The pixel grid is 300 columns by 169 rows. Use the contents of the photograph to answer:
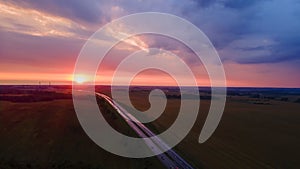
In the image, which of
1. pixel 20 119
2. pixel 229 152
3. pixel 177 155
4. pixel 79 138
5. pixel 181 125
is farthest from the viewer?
pixel 181 125

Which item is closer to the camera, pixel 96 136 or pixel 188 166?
pixel 188 166

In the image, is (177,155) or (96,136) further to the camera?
(96,136)

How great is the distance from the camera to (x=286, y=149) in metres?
41.7

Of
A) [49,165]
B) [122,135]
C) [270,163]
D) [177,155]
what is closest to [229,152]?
[270,163]

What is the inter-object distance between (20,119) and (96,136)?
18.8 m

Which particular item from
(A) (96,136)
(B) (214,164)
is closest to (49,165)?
(A) (96,136)

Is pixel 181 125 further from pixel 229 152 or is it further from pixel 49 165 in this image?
pixel 49 165

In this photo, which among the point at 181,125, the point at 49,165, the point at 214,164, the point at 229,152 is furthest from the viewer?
the point at 181,125

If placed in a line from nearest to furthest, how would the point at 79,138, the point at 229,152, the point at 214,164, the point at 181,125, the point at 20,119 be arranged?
the point at 214,164 → the point at 229,152 → the point at 79,138 → the point at 20,119 → the point at 181,125

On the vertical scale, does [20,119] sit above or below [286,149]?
above

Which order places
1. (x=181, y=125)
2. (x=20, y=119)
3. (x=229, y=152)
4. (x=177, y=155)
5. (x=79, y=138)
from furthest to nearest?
(x=181, y=125) < (x=20, y=119) < (x=79, y=138) < (x=229, y=152) < (x=177, y=155)

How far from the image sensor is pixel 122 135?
44.2m

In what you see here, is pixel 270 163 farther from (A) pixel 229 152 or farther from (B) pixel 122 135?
(B) pixel 122 135

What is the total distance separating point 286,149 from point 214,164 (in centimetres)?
1547
